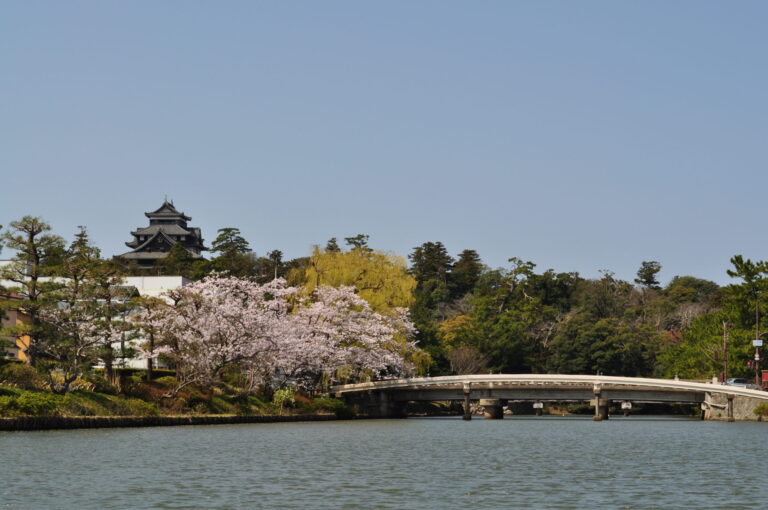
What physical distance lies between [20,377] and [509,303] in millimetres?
85669

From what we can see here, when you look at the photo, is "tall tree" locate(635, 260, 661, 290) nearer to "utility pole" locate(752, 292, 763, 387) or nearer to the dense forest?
the dense forest

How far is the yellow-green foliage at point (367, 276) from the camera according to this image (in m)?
80.4

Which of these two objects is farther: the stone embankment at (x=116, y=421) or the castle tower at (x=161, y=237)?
the castle tower at (x=161, y=237)

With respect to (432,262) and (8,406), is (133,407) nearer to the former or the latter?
(8,406)

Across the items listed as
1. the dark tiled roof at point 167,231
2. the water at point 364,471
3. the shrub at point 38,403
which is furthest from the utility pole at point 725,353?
the dark tiled roof at point 167,231

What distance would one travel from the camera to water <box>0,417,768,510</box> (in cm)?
2541

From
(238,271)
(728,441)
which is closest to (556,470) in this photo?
(728,441)

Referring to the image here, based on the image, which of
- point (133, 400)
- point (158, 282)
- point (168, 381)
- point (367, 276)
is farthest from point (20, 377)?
point (158, 282)

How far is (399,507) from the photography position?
24234mm

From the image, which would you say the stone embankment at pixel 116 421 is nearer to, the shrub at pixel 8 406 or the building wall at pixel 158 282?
the shrub at pixel 8 406

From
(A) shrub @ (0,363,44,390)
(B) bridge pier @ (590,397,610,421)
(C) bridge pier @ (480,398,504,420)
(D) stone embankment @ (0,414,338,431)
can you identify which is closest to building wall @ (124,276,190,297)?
(D) stone embankment @ (0,414,338,431)

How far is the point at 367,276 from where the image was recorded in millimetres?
82000

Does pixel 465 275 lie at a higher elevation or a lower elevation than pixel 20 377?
higher

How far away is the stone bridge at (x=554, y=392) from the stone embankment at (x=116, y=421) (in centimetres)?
1433
